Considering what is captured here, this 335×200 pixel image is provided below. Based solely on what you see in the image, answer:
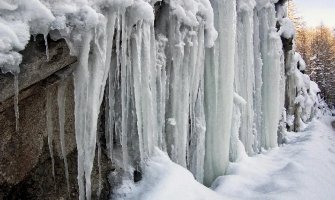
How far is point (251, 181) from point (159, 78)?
6.14 ft

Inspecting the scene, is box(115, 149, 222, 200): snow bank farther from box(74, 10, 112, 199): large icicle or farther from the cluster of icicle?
box(74, 10, 112, 199): large icicle

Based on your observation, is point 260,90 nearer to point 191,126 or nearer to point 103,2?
point 191,126

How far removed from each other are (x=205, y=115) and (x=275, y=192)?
1422 millimetres

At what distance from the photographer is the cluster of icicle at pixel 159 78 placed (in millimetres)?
3230

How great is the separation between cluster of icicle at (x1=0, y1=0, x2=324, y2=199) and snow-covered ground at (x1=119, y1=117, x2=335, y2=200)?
24 centimetres

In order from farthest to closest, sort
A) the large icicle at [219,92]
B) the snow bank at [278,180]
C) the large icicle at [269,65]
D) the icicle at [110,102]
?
the large icicle at [269,65] → the large icicle at [219,92] → the snow bank at [278,180] → the icicle at [110,102]

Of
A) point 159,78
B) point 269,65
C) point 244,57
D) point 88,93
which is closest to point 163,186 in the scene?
point 88,93

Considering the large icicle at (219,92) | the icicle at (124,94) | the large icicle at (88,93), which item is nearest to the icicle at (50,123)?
the large icicle at (88,93)

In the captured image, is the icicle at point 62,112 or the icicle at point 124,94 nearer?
the icicle at point 62,112

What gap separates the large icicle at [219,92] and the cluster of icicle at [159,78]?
0.01 meters

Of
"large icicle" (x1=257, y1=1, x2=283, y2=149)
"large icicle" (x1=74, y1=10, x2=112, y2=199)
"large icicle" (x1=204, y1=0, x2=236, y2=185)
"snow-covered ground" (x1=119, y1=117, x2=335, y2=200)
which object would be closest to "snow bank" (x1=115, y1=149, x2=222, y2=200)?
"snow-covered ground" (x1=119, y1=117, x2=335, y2=200)

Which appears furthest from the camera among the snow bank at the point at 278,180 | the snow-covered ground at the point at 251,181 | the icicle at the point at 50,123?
the snow bank at the point at 278,180

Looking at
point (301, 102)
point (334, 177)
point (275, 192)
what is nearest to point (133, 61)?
point (275, 192)

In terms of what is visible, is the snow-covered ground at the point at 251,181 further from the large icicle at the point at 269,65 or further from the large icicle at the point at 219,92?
the large icicle at the point at 269,65
